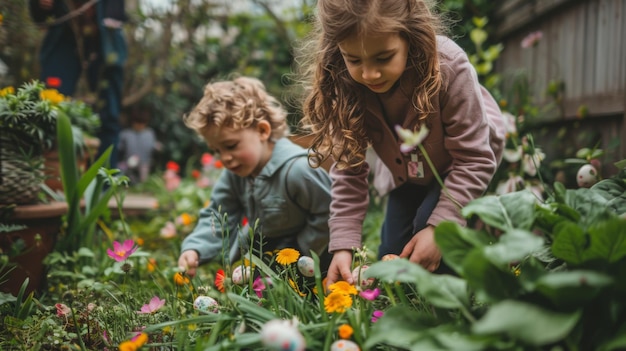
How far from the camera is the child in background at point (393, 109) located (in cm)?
151

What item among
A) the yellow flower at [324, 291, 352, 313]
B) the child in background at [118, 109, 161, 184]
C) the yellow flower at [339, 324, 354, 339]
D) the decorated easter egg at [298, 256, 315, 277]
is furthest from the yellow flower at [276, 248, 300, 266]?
the child in background at [118, 109, 161, 184]

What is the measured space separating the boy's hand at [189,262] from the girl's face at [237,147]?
0.37 metres

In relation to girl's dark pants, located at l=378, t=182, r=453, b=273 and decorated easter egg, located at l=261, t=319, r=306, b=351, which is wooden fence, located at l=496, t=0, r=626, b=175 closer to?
girl's dark pants, located at l=378, t=182, r=453, b=273

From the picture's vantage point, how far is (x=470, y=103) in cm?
167

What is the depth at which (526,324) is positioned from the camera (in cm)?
84

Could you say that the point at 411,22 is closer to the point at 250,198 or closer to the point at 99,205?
the point at 250,198

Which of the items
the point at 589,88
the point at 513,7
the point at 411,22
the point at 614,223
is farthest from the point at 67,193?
the point at 513,7

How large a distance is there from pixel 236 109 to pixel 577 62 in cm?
196

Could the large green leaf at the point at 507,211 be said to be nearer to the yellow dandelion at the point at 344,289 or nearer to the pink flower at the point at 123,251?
the yellow dandelion at the point at 344,289

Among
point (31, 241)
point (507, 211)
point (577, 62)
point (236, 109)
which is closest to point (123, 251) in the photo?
point (31, 241)

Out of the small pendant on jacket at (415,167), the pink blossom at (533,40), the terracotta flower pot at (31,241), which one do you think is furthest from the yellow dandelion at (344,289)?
the pink blossom at (533,40)

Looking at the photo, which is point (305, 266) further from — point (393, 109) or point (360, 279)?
point (393, 109)

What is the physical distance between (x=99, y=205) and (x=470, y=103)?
5.22 ft

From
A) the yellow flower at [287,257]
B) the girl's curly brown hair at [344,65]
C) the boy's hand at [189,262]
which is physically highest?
the girl's curly brown hair at [344,65]
